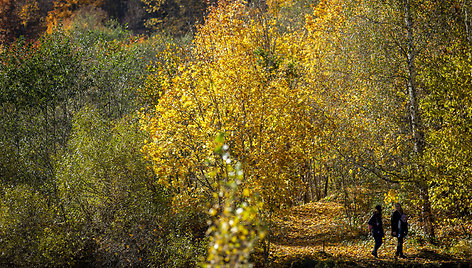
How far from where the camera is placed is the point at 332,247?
56.7 feet

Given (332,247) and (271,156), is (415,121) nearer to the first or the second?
(271,156)

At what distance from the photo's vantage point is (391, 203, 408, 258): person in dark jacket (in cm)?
1252

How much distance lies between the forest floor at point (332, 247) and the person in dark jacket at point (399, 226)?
0.56 metres

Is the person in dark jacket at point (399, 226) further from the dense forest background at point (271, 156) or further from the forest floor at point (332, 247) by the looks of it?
the dense forest background at point (271, 156)

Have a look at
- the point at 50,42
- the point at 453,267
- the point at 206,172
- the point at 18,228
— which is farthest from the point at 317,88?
the point at 50,42

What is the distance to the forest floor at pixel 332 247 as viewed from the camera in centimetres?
1263

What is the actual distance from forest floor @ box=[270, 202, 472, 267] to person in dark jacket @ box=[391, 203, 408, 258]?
564 millimetres

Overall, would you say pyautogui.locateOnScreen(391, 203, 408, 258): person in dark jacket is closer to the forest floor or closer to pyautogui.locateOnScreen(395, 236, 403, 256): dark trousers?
pyautogui.locateOnScreen(395, 236, 403, 256): dark trousers

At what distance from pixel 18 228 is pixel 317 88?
17.4 m

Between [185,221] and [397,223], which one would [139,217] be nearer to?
[185,221]

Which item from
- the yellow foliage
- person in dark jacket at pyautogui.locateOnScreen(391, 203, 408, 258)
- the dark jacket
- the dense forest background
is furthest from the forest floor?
the yellow foliage

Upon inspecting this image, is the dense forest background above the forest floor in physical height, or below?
above

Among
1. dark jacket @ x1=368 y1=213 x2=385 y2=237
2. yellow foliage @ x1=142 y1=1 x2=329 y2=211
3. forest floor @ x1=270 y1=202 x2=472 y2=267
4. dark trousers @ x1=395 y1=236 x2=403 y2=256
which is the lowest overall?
forest floor @ x1=270 y1=202 x2=472 y2=267

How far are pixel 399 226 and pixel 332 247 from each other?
5.28 metres
